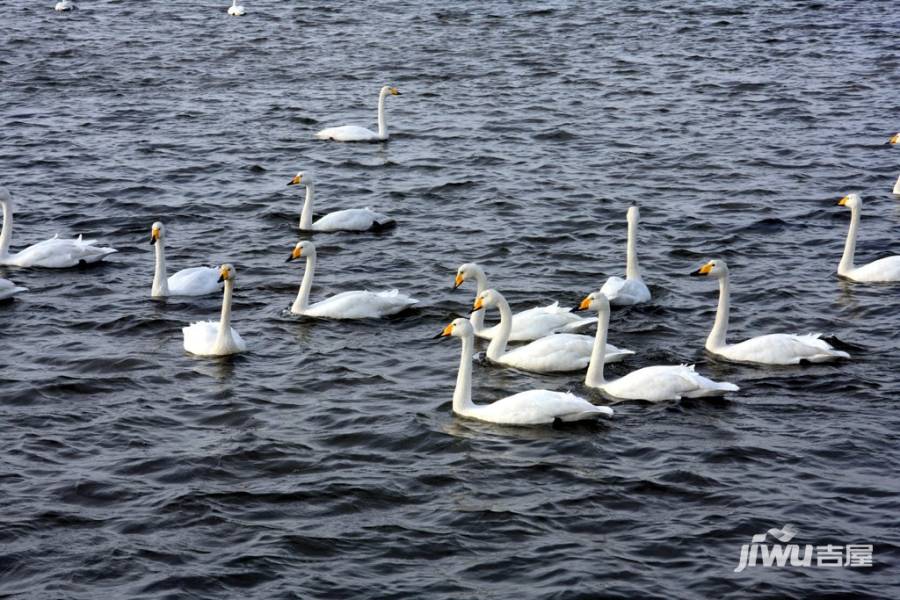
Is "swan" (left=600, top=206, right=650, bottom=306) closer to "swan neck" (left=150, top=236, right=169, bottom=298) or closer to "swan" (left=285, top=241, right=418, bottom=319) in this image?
"swan" (left=285, top=241, right=418, bottom=319)

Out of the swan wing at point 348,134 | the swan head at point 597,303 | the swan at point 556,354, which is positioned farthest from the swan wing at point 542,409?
the swan wing at point 348,134

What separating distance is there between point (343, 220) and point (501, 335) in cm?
570

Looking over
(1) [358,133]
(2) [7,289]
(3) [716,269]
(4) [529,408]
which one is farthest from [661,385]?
(1) [358,133]

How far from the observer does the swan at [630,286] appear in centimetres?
1659

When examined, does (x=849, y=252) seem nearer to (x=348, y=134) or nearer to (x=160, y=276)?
(x=160, y=276)

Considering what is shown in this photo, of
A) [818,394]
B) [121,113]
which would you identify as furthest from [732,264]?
[121,113]

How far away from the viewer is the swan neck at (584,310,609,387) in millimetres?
14289

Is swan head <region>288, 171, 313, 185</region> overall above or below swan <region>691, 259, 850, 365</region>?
above

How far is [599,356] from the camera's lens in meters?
14.3

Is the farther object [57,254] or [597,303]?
[57,254]

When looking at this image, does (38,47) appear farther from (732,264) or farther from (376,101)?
(732,264)

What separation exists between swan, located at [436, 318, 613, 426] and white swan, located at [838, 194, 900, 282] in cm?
564

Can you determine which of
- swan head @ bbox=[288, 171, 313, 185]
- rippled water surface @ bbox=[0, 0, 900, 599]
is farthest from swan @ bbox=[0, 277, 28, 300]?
swan head @ bbox=[288, 171, 313, 185]

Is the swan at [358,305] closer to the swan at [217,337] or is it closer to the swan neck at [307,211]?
the swan at [217,337]
